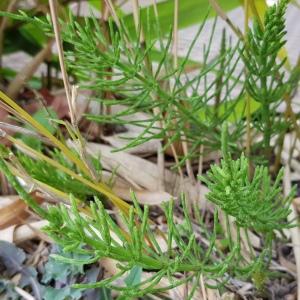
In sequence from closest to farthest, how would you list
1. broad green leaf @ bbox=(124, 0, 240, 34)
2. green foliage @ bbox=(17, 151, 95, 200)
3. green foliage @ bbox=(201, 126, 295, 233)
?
green foliage @ bbox=(201, 126, 295, 233)
green foliage @ bbox=(17, 151, 95, 200)
broad green leaf @ bbox=(124, 0, 240, 34)

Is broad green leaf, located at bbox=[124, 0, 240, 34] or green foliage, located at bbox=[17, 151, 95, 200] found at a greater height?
broad green leaf, located at bbox=[124, 0, 240, 34]

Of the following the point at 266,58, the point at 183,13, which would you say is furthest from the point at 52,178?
the point at 183,13

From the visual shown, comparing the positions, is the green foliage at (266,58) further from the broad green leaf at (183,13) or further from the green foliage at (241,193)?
the broad green leaf at (183,13)

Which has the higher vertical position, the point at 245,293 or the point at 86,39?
the point at 86,39

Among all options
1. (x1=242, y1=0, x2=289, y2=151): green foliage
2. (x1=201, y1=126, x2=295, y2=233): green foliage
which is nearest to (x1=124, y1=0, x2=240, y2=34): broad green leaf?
(x1=242, y1=0, x2=289, y2=151): green foliage

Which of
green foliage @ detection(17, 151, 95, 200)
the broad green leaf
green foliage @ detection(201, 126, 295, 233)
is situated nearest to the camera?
green foliage @ detection(201, 126, 295, 233)

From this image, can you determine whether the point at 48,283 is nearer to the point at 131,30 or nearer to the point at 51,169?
the point at 51,169

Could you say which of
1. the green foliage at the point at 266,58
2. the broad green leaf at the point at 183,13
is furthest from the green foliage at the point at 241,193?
the broad green leaf at the point at 183,13

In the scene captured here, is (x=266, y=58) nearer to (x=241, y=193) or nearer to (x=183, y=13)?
(x=241, y=193)

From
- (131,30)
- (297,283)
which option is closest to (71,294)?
(297,283)

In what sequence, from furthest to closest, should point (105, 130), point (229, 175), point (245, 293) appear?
point (105, 130), point (245, 293), point (229, 175)

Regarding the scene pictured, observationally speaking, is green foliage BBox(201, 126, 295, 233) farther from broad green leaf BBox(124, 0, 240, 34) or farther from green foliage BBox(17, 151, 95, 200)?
broad green leaf BBox(124, 0, 240, 34)
